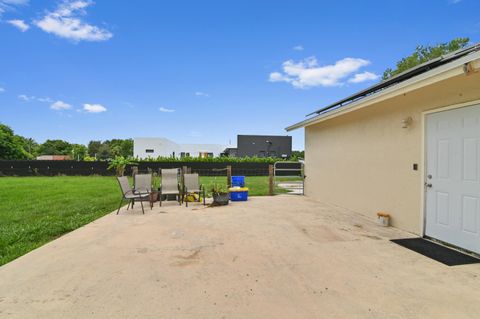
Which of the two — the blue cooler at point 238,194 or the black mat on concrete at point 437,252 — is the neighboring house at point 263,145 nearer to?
the blue cooler at point 238,194

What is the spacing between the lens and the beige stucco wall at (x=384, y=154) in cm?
429

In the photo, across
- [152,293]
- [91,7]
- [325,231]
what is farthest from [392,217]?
[91,7]

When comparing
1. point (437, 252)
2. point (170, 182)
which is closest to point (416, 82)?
point (437, 252)

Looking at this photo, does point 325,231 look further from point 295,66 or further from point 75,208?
point 295,66

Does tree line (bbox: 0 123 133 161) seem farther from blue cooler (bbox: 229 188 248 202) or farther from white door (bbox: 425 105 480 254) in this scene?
white door (bbox: 425 105 480 254)

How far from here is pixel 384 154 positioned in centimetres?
549

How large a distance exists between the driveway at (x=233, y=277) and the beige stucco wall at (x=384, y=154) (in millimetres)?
830

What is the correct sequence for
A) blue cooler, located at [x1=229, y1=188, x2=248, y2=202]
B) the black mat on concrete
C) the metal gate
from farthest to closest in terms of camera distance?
the metal gate → blue cooler, located at [x1=229, y1=188, x2=248, y2=202] → the black mat on concrete

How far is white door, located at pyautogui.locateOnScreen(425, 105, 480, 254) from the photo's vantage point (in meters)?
3.59

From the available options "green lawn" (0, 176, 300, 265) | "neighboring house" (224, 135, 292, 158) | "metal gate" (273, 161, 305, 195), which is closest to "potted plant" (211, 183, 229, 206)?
"green lawn" (0, 176, 300, 265)

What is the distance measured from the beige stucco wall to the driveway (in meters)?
0.83

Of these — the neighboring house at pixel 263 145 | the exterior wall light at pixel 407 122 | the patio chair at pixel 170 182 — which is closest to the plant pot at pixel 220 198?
the patio chair at pixel 170 182

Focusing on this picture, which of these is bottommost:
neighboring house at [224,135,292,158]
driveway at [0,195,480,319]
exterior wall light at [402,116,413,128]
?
driveway at [0,195,480,319]

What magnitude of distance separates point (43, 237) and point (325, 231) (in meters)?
4.81
